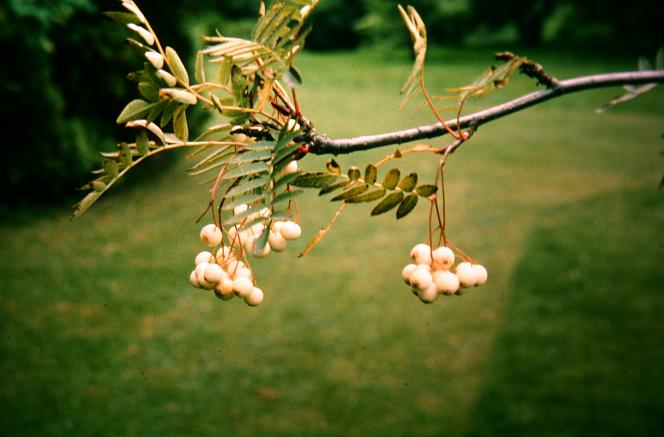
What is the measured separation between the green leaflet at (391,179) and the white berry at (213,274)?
0.35m

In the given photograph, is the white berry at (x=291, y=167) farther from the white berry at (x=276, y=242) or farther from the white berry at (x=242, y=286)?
the white berry at (x=242, y=286)

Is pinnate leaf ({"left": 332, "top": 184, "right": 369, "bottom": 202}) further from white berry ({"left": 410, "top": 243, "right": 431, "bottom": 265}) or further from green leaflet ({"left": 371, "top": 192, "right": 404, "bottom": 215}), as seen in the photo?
white berry ({"left": 410, "top": 243, "right": 431, "bottom": 265})

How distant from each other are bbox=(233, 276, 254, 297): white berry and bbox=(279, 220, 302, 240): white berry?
11 centimetres

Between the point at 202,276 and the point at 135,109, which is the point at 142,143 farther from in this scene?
the point at 202,276

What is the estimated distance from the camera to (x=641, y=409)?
425 cm

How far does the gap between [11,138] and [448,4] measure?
732 inches

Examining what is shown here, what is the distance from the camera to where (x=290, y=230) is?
47.1 inches

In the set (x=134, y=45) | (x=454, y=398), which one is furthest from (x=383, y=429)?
(x=134, y=45)

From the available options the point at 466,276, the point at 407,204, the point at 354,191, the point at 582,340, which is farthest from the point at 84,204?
the point at 582,340

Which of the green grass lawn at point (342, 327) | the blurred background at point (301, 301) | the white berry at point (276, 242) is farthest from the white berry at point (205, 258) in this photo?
the green grass lawn at point (342, 327)

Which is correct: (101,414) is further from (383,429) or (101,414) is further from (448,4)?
(448,4)

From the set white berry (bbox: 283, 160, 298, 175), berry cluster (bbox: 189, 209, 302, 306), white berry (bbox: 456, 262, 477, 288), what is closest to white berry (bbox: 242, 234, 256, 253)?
berry cluster (bbox: 189, 209, 302, 306)

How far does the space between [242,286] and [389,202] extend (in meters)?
0.33

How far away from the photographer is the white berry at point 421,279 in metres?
1.26
